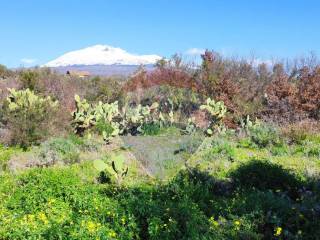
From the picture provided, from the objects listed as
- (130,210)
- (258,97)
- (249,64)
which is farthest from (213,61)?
(130,210)

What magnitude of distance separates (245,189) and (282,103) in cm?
892

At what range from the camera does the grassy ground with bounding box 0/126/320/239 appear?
5344 millimetres

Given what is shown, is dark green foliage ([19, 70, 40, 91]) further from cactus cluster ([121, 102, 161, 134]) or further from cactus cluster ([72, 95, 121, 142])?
cactus cluster ([72, 95, 121, 142])

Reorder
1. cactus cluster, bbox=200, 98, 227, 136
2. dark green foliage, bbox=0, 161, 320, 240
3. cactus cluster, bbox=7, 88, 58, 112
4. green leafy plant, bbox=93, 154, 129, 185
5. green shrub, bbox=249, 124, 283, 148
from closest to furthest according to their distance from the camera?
dark green foliage, bbox=0, 161, 320, 240 < green leafy plant, bbox=93, 154, 129, 185 < green shrub, bbox=249, 124, 283, 148 < cactus cluster, bbox=7, 88, 58, 112 < cactus cluster, bbox=200, 98, 227, 136

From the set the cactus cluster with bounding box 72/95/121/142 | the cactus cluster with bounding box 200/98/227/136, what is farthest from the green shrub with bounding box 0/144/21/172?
the cactus cluster with bounding box 200/98/227/136

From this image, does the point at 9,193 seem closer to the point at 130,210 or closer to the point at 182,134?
the point at 130,210

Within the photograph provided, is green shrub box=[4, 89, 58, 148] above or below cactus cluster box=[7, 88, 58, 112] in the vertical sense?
below

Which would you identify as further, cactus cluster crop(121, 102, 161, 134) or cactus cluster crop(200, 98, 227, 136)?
cactus cluster crop(121, 102, 161, 134)

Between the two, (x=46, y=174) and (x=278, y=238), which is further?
(x=46, y=174)

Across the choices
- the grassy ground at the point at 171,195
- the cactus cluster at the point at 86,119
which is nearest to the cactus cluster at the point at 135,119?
the cactus cluster at the point at 86,119

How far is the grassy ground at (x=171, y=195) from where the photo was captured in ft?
17.5

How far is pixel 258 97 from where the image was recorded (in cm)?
1780

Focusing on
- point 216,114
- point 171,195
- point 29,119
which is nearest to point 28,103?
point 29,119

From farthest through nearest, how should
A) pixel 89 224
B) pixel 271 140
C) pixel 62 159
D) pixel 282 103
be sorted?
1. pixel 282 103
2. pixel 271 140
3. pixel 62 159
4. pixel 89 224
